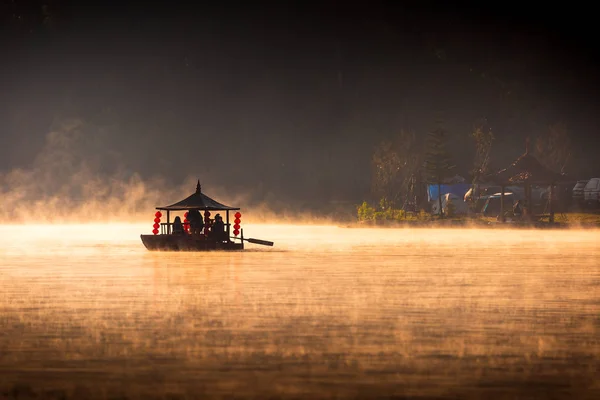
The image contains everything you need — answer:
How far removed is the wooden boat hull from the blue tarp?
156 feet

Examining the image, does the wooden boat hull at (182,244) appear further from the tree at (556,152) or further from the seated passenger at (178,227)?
the tree at (556,152)

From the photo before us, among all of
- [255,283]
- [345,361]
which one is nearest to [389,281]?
[255,283]

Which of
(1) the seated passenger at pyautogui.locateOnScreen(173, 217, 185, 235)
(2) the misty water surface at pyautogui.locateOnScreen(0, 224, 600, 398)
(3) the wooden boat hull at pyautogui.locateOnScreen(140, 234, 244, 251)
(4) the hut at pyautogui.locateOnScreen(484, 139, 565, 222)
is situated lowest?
(2) the misty water surface at pyautogui.locateOnScreen(0, 224, 600, 398)

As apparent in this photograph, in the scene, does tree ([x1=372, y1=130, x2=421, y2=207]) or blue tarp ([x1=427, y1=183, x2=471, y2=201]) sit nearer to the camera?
blue tarp ([x1=427, y1=183, x2=471, y2=201])

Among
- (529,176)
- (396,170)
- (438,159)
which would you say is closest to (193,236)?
(529,176)

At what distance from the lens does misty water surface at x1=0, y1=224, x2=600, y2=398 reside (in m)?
10.9

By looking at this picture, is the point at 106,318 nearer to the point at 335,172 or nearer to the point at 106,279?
the point at 106,279

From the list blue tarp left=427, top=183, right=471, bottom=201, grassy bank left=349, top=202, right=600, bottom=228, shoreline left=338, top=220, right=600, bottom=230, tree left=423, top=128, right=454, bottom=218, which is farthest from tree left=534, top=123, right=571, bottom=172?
shoreline left=338, top=220, right=600, bottom=230

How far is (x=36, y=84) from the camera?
583ft

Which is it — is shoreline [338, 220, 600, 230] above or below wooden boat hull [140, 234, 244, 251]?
above

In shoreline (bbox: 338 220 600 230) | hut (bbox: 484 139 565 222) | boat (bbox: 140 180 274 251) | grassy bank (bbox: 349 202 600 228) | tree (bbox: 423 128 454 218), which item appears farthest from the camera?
tree (bbox: 423 128 454 218)

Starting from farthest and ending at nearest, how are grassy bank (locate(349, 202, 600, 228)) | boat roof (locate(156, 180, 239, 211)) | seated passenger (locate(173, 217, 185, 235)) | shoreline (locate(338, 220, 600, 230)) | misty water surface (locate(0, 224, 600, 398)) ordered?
1. grassy bank (locate(349, 202, 600, 228))
2. shoreline (locate(338, 220, 600, 230))
3. seated passenger (locate(173, 217, 185, 235))
4. boat roof (locate(156, 180, 239, 211))
5. misty water surface (locate(0, 224, 600, 398))

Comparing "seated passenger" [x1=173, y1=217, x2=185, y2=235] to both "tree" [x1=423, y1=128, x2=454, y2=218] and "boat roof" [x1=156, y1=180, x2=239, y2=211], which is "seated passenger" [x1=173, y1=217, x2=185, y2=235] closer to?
"boat roof" [x1=156, y1=180, x2=239, y2=211]

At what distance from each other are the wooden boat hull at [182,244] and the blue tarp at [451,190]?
156ft
